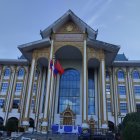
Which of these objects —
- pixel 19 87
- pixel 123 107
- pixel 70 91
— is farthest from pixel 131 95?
pixel 19 87

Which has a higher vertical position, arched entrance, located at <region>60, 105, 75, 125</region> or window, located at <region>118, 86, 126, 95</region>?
window, located at <region>118, 86, 126, 95</region>

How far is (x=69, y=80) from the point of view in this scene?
102 feet

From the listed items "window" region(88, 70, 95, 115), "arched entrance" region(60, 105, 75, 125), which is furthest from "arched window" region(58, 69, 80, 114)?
"window" region(88, 70, 95, 115)

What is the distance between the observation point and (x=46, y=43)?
2864 cm

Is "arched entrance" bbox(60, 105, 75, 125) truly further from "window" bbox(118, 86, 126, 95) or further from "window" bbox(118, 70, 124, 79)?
"window" bbox(118, 70, 124, 79)

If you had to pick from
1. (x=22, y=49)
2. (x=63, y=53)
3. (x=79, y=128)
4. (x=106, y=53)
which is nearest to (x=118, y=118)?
(x=79, y=128)

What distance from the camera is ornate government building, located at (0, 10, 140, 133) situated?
91.4 feet

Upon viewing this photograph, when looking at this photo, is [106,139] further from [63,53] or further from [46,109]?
[63,53]

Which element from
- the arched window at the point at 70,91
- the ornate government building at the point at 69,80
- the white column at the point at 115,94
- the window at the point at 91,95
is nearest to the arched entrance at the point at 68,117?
the ornate government building at the point at 69,80

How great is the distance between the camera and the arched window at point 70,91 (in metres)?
29.3

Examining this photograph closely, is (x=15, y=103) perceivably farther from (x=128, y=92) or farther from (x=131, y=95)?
(x=131, y=95)

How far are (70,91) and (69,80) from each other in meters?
1.78

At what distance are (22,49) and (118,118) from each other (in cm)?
1668

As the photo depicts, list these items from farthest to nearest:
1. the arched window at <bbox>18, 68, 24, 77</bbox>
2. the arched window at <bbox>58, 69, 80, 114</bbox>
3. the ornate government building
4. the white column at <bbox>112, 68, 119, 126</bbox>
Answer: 1. the arched window at <bbox>18, 68, 24, 77</bbox>
2. the white column at <bbox>112, 68, 119, 126</bbox>
3. the arched window at <bbox>58, 69, 80, 114</bbox>
4. the ornate government building
